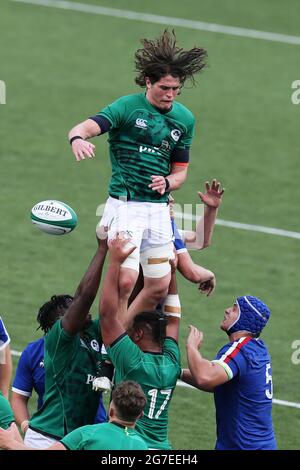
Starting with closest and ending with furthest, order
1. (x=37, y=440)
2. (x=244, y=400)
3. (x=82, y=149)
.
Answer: (x=82, y=149) → (x=37, y=440) → (x=244, y=400)

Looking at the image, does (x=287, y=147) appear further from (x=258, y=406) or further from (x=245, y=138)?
(x=258, y=406)

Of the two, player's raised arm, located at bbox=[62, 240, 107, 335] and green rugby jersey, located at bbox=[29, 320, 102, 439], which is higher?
player's raised arm, located at bbox=[62, 240, 107, 335]

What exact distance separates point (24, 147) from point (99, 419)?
9626mm

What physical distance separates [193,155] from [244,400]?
32.4ft

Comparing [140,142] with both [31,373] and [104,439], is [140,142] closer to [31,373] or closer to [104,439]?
[31,373]

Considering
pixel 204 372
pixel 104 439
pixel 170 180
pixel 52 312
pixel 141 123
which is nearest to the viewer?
pixel 104 439

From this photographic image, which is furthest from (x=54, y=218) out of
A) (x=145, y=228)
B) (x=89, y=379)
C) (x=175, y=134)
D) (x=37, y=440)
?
(x=37, y=440)

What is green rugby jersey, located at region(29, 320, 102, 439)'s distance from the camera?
9.30 metres

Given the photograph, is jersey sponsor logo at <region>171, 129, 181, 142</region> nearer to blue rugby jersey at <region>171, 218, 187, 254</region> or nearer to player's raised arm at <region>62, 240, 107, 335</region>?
blue rugby jersey at <region>171, 218, 187, 254</region>

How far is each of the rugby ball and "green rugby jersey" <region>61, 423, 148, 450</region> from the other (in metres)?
2.08

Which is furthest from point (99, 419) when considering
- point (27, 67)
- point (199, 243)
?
point (27, 67)

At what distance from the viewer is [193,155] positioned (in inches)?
749

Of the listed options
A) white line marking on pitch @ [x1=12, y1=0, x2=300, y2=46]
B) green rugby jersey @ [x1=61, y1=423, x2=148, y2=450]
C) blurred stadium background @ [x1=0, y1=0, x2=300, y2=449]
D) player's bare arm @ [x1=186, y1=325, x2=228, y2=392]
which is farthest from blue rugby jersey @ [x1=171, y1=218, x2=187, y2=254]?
white line marking on pitch @ [x1=12, y1=0, x2=300, y2=46]

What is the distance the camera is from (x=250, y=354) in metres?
9.48
